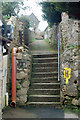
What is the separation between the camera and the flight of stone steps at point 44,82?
7.46 m

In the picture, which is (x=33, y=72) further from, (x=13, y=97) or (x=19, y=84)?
(x=13, y=97)

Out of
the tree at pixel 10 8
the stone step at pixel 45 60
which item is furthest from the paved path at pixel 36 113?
the tree at pixel 10 8

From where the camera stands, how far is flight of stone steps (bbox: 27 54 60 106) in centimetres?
746

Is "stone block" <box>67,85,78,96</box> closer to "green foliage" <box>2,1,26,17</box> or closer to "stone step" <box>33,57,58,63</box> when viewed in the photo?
"stone step" <box>33,57,58,63</box>

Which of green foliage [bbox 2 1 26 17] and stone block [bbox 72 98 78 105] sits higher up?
green foliage [bbox 2 1 26 17]

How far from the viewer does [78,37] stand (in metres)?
7.27

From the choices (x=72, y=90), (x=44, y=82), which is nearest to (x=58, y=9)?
(x=72, y=90)

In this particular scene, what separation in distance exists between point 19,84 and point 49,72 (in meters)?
1.94

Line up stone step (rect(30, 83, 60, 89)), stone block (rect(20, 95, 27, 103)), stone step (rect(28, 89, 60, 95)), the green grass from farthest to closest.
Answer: stone step (rect(30, 83, 60, 89)) < stone step (rect(28, 89, 60, 95)) < stone block (rect(20, 95, 27, 103)) < the green grass

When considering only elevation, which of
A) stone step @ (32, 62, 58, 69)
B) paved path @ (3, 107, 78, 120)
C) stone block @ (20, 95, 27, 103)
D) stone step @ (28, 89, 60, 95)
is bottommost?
paved path @ (3, 107, 78, 120)

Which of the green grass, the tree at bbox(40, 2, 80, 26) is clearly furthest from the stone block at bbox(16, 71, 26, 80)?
the tree at bbox(40, 2, 80, 26)

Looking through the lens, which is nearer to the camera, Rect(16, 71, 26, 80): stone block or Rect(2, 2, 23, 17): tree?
Rect(16, 71, 26, 80): stone block

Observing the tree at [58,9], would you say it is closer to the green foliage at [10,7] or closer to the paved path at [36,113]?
the green foliage at [10,7]

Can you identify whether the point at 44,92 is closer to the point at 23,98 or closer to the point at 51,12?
the point at 23,98
